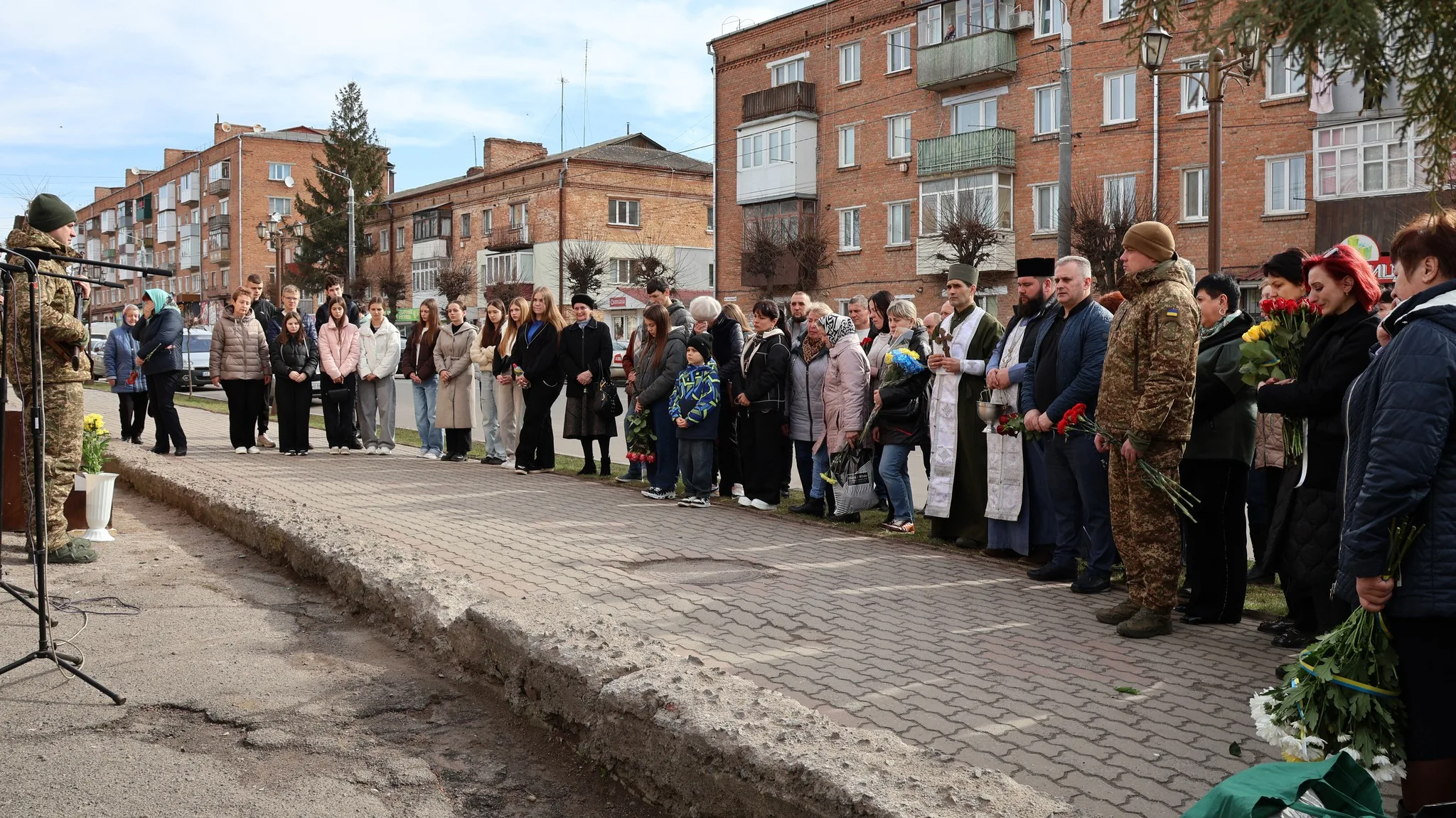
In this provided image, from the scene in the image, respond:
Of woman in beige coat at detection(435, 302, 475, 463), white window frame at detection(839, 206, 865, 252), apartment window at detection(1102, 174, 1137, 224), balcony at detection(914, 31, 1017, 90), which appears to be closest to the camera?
woman in beige coat at detection(435, 302, 475, 463)

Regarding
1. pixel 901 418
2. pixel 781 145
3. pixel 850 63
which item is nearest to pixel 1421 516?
pixel 901 418

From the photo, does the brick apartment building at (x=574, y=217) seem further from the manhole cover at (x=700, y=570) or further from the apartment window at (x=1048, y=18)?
the manhole cover at (x=700, y=570)

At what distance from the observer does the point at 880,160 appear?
140ft

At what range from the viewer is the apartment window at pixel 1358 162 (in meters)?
29.3

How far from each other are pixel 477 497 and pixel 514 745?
21.1ft

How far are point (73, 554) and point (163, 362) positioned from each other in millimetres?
7017

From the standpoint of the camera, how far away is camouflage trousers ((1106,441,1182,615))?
5848mm

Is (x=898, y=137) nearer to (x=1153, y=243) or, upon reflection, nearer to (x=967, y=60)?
(x=967, y=60)

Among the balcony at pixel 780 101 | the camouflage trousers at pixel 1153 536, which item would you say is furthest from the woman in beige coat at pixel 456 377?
the balcony at pixel 780 101

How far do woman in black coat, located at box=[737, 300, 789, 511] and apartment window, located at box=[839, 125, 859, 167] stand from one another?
114 ft

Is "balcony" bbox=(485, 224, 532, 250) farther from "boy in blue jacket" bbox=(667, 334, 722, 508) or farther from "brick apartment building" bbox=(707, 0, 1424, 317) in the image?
"boy in blue jacket" bbox=(667, 334, 722, 508)

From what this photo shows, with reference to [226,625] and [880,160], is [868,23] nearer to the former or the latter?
[880,160]

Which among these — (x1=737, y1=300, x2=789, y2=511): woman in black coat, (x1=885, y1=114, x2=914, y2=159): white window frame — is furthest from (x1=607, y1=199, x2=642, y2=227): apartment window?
(x1=737, y1=300, x2=789, y2=511): woman in black coat

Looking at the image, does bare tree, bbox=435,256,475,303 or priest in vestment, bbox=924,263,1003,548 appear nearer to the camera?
priest in vestment, bbox=924,263,1003,548
